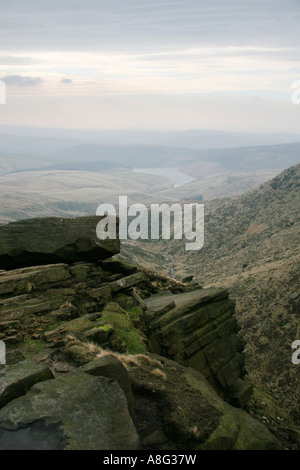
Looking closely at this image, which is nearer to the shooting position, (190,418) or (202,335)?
(190,418)

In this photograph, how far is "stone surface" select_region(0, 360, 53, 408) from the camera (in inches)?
400

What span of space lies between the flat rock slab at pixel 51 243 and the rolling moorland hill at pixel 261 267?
15.8 meters

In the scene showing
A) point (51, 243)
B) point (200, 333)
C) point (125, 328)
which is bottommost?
point (200, 333)

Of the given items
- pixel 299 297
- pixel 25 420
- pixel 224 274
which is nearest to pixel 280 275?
pixel 299 297

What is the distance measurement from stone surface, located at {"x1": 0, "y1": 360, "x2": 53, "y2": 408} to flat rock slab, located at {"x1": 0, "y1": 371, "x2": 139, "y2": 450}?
1.37 ft

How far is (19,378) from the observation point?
1071 centimetres

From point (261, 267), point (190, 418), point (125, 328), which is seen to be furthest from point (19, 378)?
point (261, 267)

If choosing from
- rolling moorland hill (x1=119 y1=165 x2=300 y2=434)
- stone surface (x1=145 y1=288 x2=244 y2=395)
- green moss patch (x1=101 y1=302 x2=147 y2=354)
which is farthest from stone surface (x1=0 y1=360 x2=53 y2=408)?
rolling moorland hill (x1=119 y1=165 x2=300 y2=434)

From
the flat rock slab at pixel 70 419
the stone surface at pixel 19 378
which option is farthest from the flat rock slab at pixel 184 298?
the flat rock slab at pixel 70 419

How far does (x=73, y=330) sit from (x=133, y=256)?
9756 cm

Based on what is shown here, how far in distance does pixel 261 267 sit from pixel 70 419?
228ft

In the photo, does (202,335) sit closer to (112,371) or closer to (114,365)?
(114,365)

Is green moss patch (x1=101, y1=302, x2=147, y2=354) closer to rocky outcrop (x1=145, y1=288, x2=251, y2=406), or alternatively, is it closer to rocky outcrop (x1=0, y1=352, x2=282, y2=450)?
rocky outcrop (x1=145, y1=288, x2=251, y2=406)

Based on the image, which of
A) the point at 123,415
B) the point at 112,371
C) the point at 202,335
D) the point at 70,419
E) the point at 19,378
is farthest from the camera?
the point at 202,335
